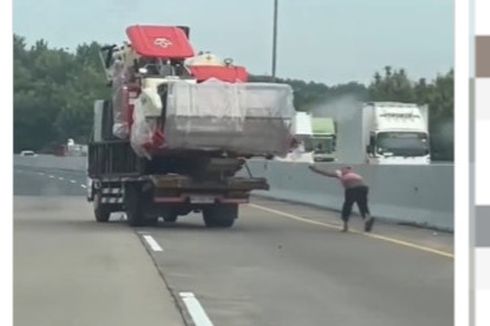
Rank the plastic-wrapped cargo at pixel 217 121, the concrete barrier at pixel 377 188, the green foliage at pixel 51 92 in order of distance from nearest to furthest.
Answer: the green foliage at pixel 51 92, the concrete barrier at pixel 377 188, the plastic-wrapped cargo at pixel 217 121

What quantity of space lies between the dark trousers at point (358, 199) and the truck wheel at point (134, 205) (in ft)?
25.5

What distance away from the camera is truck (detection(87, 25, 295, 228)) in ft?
41.4

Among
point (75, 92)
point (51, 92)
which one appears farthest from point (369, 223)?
point (51, 92)

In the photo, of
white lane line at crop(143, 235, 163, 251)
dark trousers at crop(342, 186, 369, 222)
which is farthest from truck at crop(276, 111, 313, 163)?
white lane line at crop(143, 235, 163, 251)

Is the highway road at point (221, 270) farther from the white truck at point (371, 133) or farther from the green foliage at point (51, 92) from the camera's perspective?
the white truck at point (371, 133)

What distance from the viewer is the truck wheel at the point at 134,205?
14602 millimetres

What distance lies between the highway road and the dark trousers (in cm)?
51

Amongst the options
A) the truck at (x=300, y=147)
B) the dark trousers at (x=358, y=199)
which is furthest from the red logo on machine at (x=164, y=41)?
the dark trousers at (x=358, y=199)

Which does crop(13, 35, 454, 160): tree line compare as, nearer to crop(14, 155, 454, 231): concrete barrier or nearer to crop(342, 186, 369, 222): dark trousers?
crop(14, 155, 454, 231): concrete barrier

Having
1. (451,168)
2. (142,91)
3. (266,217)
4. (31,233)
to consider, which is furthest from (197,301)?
(142,91)

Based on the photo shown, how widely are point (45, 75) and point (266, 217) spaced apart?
20.9 feet

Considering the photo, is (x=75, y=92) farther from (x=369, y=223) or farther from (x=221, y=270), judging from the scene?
(x=369, y=223)

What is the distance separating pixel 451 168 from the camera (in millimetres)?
3889

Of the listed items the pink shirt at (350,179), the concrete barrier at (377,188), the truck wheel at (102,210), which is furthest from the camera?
the truck wheel at (102,210)
